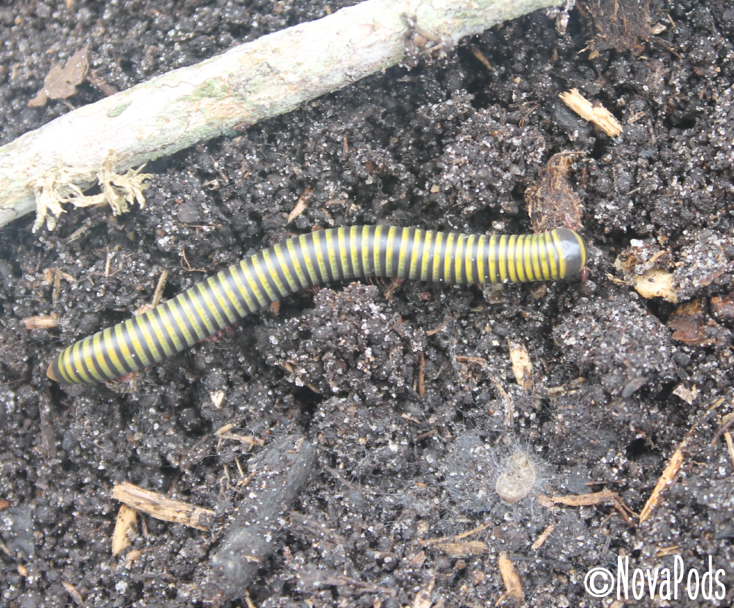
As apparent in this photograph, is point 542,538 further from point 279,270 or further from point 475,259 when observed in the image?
point 279,270

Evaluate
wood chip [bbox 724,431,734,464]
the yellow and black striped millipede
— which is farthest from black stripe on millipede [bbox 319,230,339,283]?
wood chip [bbox 724,431,734,464]

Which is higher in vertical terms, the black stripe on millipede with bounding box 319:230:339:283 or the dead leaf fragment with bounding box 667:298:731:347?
the black stripe on millipede with bounding box 319:230:339:283

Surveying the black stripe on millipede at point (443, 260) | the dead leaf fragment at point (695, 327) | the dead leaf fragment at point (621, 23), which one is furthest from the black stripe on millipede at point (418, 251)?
the dead leaf fragment at point (621, 23)

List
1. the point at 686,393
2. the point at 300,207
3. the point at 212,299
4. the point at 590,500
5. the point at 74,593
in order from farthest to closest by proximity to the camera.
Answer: the point at 300,207
the point at 212,299
the point at 74,593
the point at 686,393
the point at 590,500

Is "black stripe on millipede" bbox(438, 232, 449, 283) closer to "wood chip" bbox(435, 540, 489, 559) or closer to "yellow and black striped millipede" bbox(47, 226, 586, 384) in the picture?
"yellow and black striped millipede" bbox(47, 226, 586, 384)

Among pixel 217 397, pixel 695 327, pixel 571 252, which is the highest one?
pixel 571 252

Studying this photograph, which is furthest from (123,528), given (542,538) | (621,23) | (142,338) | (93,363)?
(621,23)

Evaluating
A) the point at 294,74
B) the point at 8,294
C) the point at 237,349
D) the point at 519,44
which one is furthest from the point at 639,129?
the point at 8,294
